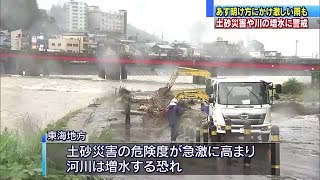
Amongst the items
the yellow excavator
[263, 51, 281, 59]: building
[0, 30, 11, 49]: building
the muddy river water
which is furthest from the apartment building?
[263, 51, 281, 59]: building

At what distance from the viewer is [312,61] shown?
21.1ft

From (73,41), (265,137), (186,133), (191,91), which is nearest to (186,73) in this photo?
(191,91)

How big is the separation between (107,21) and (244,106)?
83.6 inches

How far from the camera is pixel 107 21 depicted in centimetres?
532

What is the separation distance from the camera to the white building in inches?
195

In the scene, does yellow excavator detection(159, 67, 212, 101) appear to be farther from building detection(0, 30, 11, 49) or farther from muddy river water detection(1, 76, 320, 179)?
building detection(0, 30, 11, 49)

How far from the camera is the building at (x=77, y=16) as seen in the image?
5066 millimetres

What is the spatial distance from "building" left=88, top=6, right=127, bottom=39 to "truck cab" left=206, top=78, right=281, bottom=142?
5.34 ft

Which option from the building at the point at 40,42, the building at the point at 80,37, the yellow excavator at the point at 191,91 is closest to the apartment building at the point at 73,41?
the building at the point at 80,37

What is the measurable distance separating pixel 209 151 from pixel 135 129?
367cm

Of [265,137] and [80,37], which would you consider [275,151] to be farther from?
[80,37]

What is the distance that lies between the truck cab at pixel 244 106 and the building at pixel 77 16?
2.10 meters

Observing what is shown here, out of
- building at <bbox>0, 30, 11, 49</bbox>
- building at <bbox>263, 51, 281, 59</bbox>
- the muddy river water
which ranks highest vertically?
building at <bbox>0, 30, 11, 49</bbox>

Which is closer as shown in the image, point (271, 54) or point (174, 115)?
point (271, 54)
